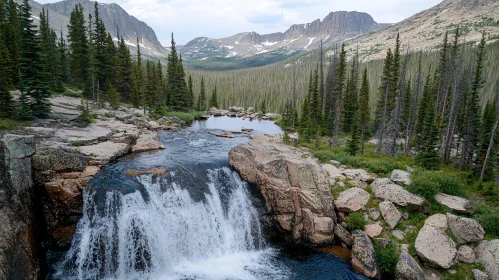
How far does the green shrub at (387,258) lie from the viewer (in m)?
14.4

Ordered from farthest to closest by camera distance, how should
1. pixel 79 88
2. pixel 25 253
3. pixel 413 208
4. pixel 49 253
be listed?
pixel 79 88 < pixel 413 208 < pixel 49 253 < pixel 25 253

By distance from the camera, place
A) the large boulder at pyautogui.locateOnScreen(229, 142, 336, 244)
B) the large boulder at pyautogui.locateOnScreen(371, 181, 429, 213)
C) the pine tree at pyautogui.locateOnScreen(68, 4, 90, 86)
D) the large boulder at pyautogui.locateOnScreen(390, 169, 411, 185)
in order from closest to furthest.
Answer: the large boulder at pyautogui.locateOnScreen(371, 181, 429, 213) < the large boulder at pyautogui.locateOnScreen(229, 142, 336, 244) < the large boulder at pyautogui.locateOnScreen(390, 169, 411, 185) < the pine tree at pyautogui.locateOnScreen(68, 4, 90, 86)

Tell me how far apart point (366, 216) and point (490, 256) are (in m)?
6.14

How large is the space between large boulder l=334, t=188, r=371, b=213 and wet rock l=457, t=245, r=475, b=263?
5.42m

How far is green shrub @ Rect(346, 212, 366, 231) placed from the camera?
16.3 m

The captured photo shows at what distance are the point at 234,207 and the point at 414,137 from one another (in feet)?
132

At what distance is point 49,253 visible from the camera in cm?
1377

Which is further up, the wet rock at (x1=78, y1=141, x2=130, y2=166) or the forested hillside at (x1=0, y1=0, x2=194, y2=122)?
the forested hillside at (x1=0, y1=0, x2=194, y2=122)

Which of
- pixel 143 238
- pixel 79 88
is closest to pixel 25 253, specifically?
pixel 143 238

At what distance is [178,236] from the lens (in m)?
15.7

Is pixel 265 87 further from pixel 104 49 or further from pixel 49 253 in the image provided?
pixel 49 253

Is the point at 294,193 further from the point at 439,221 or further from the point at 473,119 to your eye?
the point at 473,119

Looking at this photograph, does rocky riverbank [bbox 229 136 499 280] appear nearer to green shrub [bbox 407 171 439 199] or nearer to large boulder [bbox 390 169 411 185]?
large boulder [bbox 390 169 411 185]

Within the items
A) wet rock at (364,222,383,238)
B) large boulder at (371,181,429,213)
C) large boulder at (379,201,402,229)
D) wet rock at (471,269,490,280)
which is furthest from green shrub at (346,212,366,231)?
wet rock at (471,269,490,280)
